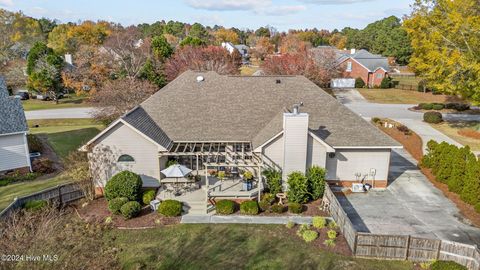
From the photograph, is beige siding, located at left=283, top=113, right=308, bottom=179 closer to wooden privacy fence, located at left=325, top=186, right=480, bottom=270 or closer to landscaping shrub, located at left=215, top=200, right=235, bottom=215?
landscaping shrub, located at left=215, top=200, right=235, bottom=215

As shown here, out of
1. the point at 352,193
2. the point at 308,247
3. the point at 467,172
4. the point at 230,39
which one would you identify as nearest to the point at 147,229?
the point at 308,247

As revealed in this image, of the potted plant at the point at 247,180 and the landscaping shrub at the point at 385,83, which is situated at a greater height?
the landscaping shrub at the point at 385,83

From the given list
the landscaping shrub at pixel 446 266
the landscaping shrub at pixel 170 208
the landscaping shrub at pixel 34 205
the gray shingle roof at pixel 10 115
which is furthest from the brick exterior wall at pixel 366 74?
the landscaping shrub at pixel 34 205

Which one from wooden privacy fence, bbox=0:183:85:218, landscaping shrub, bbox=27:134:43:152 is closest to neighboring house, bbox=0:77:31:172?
landscaping shrub, bbox=27:134:43:152

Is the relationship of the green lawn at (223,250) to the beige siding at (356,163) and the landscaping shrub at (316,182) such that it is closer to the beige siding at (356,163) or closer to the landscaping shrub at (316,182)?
the landscaping shrub at (316,182)

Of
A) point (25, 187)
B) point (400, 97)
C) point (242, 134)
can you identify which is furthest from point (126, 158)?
point (400, 97)

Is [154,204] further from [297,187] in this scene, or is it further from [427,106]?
[427,106]

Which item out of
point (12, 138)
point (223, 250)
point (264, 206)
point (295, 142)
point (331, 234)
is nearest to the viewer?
point (223, 250)
